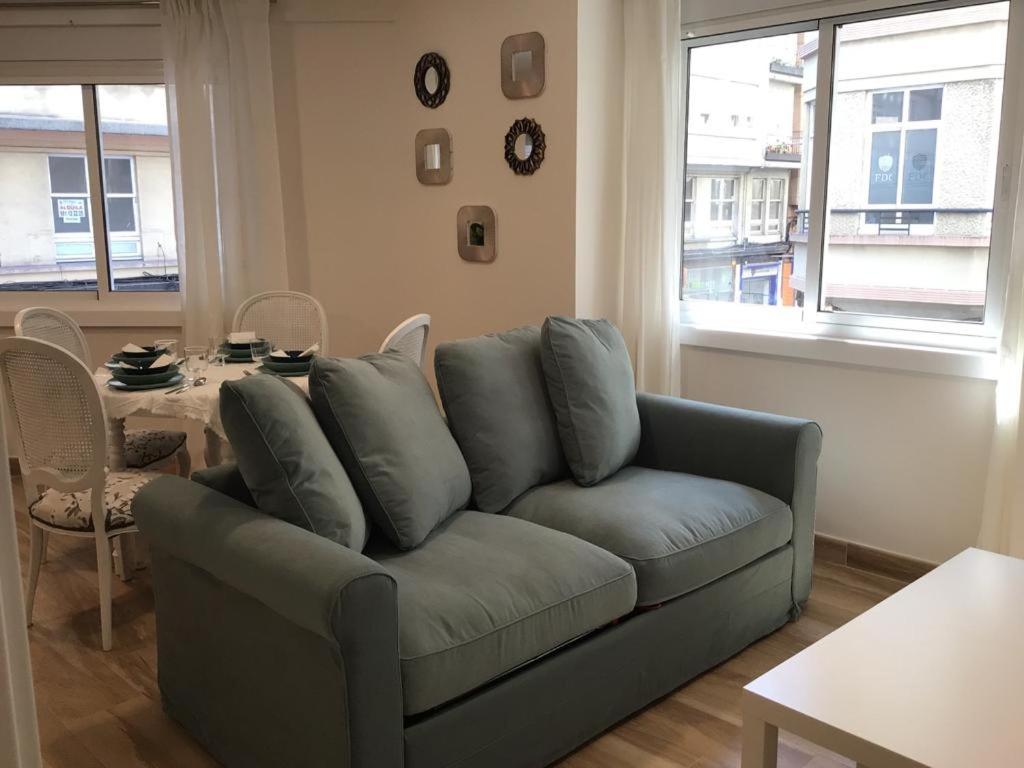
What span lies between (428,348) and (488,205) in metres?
0.84

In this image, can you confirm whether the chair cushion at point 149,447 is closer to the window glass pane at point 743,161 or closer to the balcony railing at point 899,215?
the window glass pane at point 743,161

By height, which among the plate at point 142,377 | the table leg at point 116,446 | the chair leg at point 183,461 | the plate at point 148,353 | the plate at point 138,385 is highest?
the plate at point 148,353

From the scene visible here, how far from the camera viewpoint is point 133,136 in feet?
15.9

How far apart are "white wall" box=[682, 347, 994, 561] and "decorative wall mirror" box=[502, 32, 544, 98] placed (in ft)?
4.70

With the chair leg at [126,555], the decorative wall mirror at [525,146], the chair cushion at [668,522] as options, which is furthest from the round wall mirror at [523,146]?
the chair leg at [126,555]

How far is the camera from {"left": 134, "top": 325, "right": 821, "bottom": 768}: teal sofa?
1836mm

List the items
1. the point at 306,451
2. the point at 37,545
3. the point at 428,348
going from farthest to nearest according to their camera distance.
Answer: the point at 428,348, the point at 37,545, the point at 306,451

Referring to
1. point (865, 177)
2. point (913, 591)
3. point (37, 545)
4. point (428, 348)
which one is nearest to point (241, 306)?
point (428, 348)

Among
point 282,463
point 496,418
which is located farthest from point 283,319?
point 282,463

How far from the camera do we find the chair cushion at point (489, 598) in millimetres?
1908

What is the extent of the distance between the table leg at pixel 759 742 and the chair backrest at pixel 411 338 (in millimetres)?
1895

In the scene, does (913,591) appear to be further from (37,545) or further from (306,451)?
(37,545)

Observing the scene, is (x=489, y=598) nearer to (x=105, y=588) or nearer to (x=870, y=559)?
(x=105, y=588)

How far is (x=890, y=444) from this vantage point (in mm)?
3338
